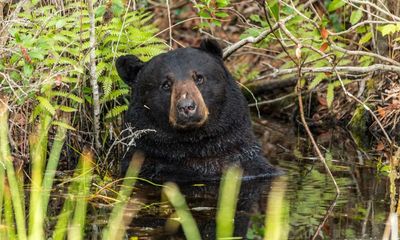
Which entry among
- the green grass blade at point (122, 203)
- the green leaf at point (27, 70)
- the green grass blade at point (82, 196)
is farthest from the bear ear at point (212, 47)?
the green leaf at point (27, 70)

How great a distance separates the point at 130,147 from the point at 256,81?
3.85 meters

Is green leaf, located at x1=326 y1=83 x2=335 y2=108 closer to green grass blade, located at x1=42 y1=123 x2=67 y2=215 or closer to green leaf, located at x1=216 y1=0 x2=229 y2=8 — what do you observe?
green leaf, located at x1=216 y1=0 x2=229 y2=8

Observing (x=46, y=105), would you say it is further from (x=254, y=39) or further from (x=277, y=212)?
(x=277, y=212)

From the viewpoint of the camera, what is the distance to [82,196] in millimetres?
7277

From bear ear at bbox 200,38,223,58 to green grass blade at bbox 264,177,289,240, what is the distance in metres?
1.27

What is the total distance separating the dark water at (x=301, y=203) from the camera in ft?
21.6

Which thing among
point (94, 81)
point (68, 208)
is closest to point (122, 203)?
point (68, 208)

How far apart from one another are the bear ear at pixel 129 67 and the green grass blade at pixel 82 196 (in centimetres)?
76

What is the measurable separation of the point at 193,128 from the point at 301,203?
4.63 ft

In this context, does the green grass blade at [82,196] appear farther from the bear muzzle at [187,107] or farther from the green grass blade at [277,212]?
the green grass blade at [277,212]

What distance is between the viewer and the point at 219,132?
8852mm

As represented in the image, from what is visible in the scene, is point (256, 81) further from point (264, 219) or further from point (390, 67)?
point (264, 219)

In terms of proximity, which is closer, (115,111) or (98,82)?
(115,111)

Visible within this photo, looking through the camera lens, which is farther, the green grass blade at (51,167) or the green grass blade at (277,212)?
the green grass blade at (51,167)
